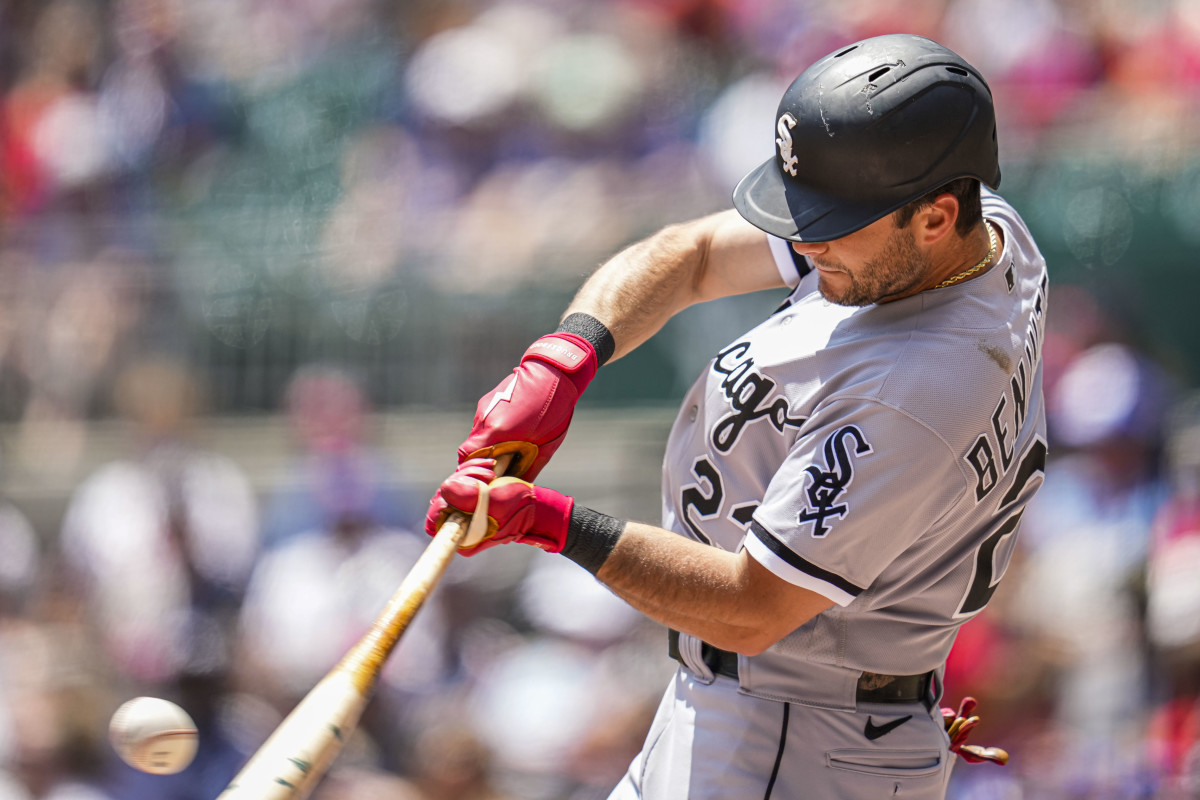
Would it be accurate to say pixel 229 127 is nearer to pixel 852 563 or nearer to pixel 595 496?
pixel 595 496

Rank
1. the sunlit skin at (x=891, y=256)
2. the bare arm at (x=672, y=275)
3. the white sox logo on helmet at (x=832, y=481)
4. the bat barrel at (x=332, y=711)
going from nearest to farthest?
the bat barrel at (x=332, y=711)
the white sox logo on helmet at (x=832, y=481)
the sunlit skin at (x=891, y=256)
the bare arm at (x=672, y=275)

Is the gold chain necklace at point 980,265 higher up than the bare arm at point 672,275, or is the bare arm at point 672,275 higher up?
the gold chain necklace at point 980,265

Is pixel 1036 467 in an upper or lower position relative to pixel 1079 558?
upper

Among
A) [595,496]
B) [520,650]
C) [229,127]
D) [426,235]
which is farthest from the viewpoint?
[229,127]

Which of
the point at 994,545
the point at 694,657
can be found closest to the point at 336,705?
the point at 694,657

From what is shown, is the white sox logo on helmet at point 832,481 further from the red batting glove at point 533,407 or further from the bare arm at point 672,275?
the bare arm at point 672,275

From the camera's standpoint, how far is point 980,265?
2.15 metres

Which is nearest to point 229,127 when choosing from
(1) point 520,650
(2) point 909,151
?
(1) point 520,650

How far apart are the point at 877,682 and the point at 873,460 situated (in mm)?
495

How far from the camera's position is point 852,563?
1949 millimetres

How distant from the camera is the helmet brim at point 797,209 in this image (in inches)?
78.7

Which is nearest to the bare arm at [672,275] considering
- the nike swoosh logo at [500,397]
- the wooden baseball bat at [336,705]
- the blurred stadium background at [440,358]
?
the nike swoosh logo at [500,397]

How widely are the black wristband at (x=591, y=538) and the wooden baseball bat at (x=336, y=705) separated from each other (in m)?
0.15

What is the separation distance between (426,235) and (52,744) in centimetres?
291
